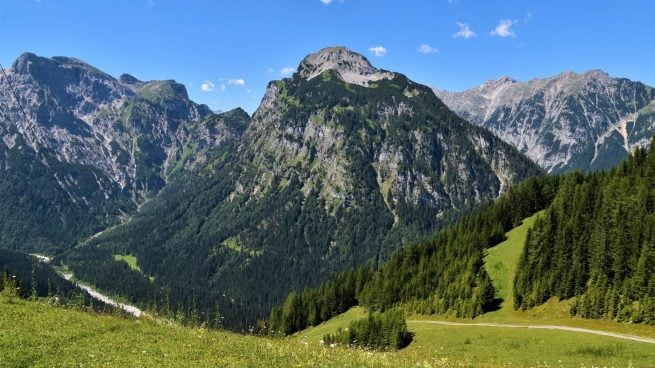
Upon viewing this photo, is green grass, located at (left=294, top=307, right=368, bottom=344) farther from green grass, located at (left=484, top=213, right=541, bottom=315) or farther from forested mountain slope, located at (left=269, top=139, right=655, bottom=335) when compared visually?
green grass, located at (left=484, top=213, right=541, bottom=315)

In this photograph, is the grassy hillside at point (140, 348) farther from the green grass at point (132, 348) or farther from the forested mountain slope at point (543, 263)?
the forested mountain slope at point (543, 263)

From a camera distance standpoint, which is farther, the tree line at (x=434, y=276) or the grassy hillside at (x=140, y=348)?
the tree line at (x=434, y=276)

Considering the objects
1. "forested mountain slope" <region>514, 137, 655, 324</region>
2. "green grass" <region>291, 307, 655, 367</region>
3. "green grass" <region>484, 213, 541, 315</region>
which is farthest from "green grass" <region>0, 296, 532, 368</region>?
"green grass" <region>484, 213, 541, 315</region>

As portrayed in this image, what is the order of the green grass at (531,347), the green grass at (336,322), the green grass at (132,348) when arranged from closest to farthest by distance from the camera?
the green grass at (132,348)
the green grass at (531,347)
the green grass at (336,322)

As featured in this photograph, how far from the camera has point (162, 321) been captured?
32000mm

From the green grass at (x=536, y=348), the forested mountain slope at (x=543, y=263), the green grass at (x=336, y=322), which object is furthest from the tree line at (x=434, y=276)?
the green grass at (x=536, y=348)

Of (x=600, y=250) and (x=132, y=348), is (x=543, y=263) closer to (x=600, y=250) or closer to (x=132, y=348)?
(x=600, y=250)

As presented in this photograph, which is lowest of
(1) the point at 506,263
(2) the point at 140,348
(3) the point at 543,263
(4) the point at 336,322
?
(4) the point at 336,322

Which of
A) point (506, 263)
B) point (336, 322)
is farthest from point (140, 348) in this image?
point (336, 322)

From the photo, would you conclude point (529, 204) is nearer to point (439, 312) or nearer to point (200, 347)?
point (439, 312)

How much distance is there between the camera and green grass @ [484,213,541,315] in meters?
89.3

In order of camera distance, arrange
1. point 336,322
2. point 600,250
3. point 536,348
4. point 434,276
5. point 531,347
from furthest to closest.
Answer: point 336,322
point 434,276
point 600,250
point 531,347
point 536,348

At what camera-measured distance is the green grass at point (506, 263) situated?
89269 millimetres

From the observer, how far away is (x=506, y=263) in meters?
101
